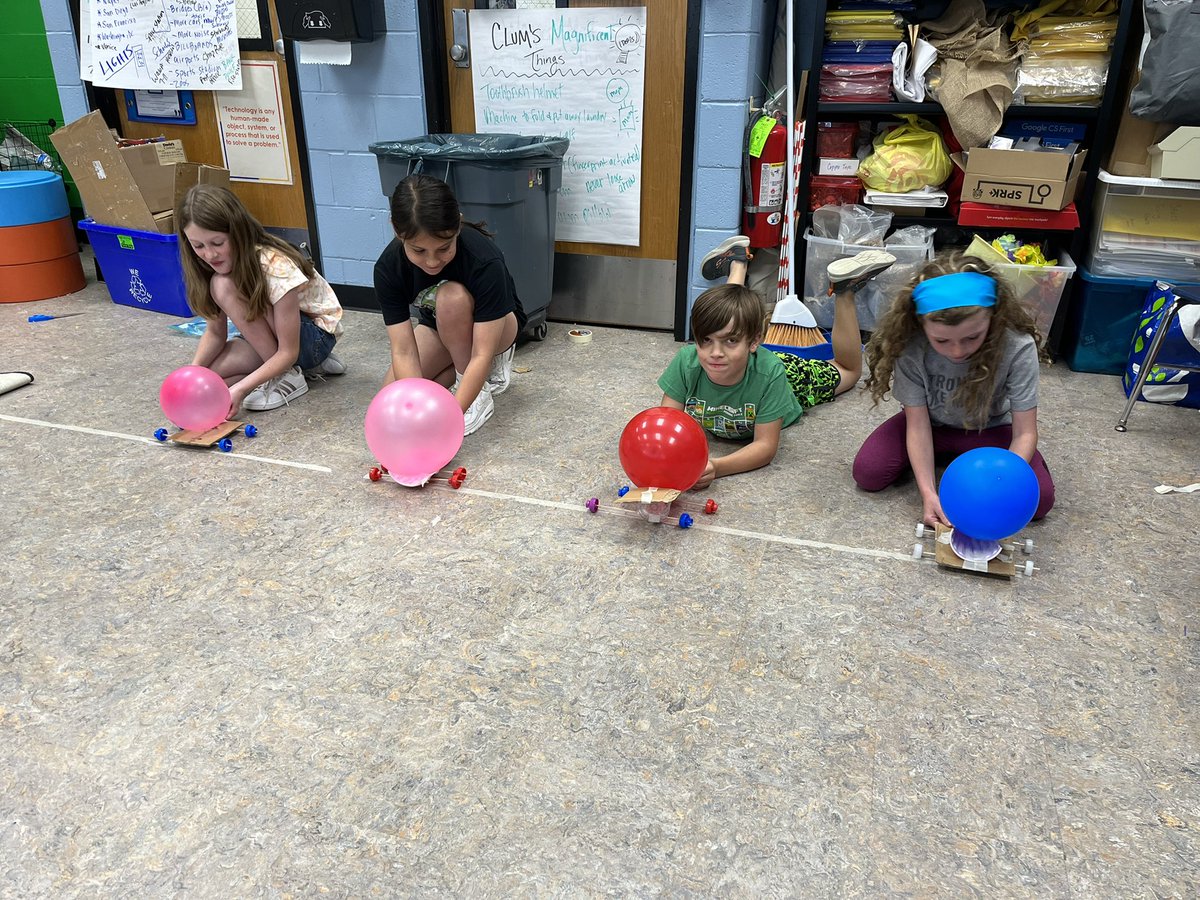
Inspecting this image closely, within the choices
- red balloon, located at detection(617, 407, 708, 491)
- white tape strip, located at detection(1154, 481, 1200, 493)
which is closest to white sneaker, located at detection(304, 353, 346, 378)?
red balloon, located at detection(617, 407, 708, 491)

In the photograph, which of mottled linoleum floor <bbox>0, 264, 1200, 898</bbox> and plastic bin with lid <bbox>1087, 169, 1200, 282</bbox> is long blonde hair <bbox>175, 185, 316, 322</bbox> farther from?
plastic bin with lid <bbox>1087, 169, 1200, 282</bbox>

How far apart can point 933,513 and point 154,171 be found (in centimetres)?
335

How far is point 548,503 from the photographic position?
221 cm

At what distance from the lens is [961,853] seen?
48.6 inches

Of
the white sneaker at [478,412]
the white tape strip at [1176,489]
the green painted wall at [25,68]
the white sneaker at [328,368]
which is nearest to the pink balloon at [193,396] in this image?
the white sneaker at [328,368]

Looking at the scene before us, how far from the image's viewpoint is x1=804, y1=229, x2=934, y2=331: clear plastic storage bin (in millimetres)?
3227

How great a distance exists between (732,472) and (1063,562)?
813 millimetres

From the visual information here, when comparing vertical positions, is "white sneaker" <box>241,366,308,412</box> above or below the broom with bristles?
below

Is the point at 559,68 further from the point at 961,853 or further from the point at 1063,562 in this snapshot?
the point at 961,853

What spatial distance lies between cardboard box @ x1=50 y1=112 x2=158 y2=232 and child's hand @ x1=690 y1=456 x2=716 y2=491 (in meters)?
2.71

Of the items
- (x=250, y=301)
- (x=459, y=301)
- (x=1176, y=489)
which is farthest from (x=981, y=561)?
(x=250, y=301)

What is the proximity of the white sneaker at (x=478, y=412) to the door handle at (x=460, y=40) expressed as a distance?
59.7 inches

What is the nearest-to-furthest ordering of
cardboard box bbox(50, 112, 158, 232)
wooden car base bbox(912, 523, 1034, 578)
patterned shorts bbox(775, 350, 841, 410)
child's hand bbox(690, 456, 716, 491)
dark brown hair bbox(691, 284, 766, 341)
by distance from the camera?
1. wooden car base bbox(912, 523, 1034, 578)
2. dark brown hair bbox(691, 284, 766, 341)
3. child's hand bbox(690, 456, 716, 491)
4. patterned shorts bbox(775, 350, 841, 410)
5. cardboard box bbox(50, 112, 158, 232)

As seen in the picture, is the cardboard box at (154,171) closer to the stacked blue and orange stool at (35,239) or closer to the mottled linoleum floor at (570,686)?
the stacked blue and orange stool at (35,239)
